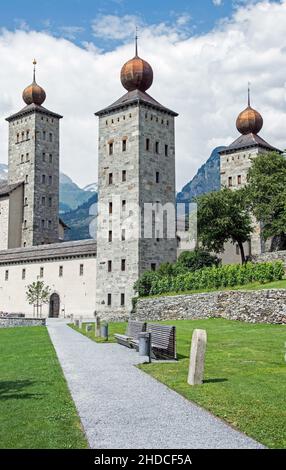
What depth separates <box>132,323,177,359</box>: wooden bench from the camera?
16719 mm

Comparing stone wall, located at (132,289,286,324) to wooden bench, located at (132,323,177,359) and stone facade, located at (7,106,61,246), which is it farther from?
stone facade, located at (7,106,61,246)

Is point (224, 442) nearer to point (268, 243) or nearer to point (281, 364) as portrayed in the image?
point (281, 364)

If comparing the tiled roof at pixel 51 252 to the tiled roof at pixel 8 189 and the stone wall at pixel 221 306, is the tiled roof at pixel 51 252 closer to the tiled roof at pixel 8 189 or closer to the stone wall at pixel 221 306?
the tiled roof at pixel 8 189

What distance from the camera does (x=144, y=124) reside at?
50844 millimetres

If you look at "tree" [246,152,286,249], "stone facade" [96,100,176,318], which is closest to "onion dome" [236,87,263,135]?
"tree" [246,152,286,249]

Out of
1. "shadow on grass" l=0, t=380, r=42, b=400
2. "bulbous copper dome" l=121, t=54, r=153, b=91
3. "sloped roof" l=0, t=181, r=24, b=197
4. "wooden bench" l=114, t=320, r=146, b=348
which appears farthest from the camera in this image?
"sloped roof" l=0, t=181, r=24, b=197

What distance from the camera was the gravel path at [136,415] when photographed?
776cm

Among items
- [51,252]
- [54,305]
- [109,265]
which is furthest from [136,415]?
[51,252]

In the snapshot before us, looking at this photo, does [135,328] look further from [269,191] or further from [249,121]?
[249,121]

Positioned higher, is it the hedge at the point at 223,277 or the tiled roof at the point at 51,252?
the tiled roof at the point at 51,252

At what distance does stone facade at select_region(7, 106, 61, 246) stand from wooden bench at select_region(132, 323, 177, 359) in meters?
54.4

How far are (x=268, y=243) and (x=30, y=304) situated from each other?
24715mm

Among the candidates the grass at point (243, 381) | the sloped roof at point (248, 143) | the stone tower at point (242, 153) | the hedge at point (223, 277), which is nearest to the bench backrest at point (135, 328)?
the grass at point (243, 381)
